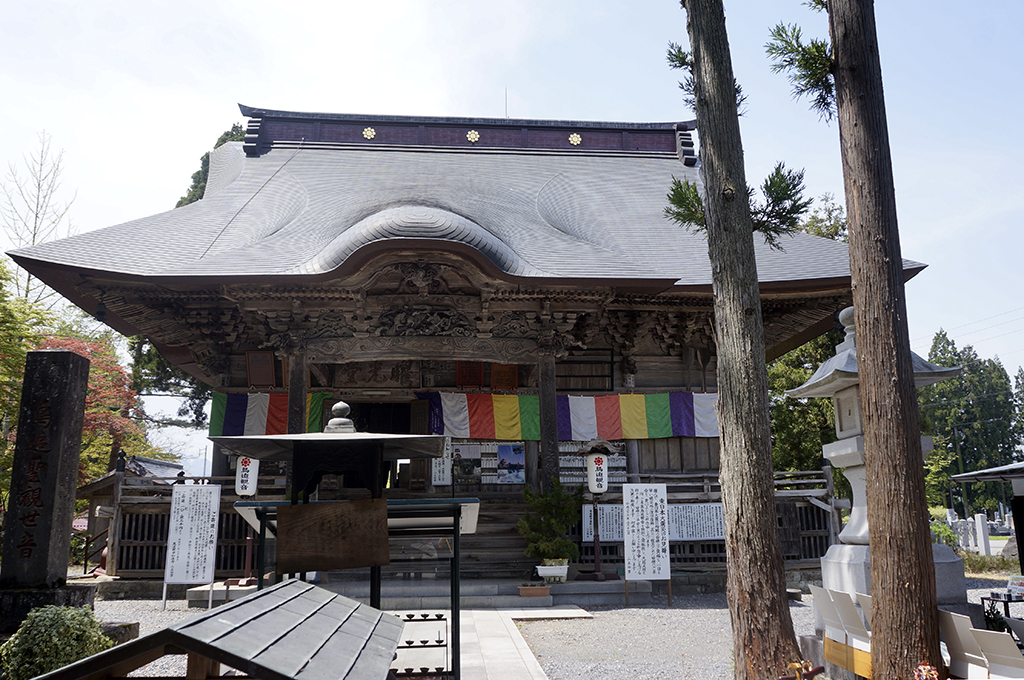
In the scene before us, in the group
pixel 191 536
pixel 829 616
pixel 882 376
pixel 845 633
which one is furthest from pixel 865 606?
pixel 191 536

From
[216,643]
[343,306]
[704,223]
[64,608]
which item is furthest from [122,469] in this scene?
[216,643]

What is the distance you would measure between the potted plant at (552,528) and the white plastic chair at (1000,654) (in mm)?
7047

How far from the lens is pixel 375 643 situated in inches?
104

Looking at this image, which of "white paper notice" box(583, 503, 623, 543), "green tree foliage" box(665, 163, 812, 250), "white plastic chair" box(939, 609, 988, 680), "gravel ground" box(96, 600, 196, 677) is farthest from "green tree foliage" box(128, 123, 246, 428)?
"white plastic chair" box(939, 609, 988, 680)

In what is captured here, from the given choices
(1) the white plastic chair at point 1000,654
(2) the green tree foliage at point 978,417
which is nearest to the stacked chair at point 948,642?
(1) the white plastic chair at point 1000,654

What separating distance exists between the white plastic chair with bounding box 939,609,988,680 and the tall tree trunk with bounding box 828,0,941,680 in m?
0.11

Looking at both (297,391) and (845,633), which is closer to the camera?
(845,633)

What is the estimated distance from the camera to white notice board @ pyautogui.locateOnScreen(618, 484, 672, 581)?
10.2 metres

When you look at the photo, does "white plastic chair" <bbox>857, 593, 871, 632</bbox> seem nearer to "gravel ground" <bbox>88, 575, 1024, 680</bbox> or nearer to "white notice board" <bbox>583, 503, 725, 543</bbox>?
"gravel ground" <bbox>88, 575, 1024, 680</bbox>

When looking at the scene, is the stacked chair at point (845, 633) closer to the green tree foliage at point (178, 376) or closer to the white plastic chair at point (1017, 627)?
the white plastic chair at point (1017, 627)

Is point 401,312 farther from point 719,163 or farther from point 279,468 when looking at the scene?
point 719,163

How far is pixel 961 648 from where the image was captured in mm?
4082

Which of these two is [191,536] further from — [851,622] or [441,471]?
[851,622]

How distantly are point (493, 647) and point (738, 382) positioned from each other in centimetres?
402
